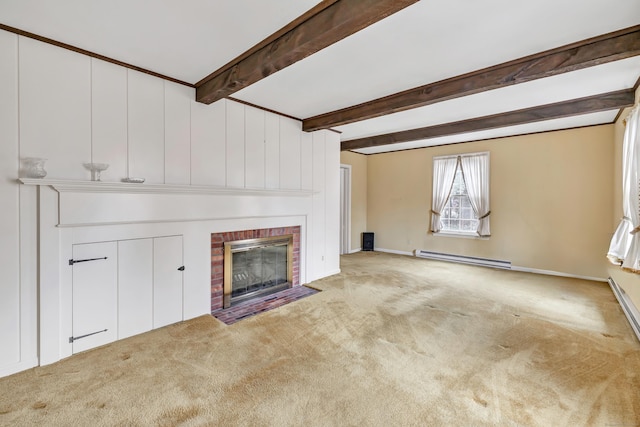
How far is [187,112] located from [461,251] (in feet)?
19.3

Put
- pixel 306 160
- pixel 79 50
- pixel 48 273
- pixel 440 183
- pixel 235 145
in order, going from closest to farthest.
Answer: pixel 48 273 < pixel 79 50 < pixel 235 145 < pixel 306 160 < pixel 440 183

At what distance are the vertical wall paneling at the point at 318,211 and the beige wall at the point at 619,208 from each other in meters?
3.90

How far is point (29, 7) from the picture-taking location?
6.41 ft

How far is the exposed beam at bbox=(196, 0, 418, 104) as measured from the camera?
166 centimetres

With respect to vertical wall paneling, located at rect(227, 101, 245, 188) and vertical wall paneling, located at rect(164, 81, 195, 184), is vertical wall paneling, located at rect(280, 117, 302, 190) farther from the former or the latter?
vertical wall paneling, located at rect(164, 81, 195, 184)

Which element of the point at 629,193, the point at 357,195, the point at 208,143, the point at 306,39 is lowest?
the point at 629,193

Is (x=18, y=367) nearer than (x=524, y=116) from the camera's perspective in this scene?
Yes

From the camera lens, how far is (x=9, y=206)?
220cm

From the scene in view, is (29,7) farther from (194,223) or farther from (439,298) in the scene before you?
(439,298)

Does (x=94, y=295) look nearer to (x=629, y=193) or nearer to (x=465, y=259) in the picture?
(x=629, y=193)

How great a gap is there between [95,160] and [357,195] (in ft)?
18.8

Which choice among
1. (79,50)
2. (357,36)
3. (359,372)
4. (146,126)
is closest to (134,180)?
(146,126)

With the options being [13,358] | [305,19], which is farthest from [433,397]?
[13,358]

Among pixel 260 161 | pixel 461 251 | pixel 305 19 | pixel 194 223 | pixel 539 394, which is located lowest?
pixel 539 394
